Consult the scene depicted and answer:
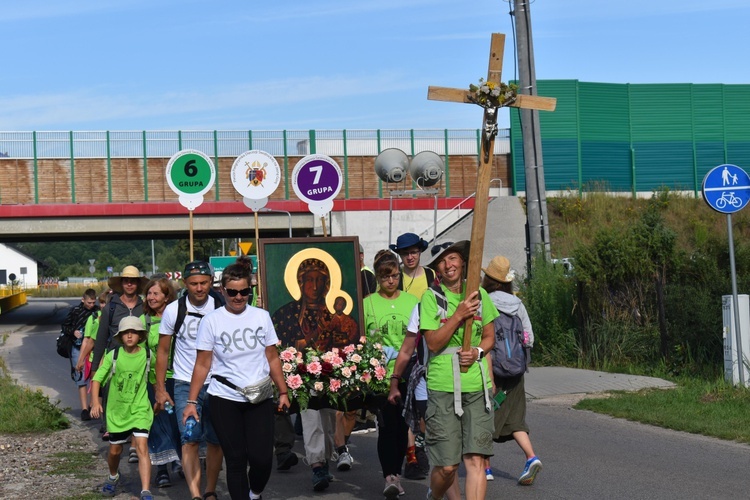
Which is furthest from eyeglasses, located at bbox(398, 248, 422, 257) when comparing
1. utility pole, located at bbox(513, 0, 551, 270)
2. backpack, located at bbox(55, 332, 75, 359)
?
utility pole, located at bbox(513, 0, 551, 270)

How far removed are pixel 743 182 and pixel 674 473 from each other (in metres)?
5.49

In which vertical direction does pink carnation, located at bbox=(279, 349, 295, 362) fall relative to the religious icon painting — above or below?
below

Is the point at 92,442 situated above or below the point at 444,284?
below

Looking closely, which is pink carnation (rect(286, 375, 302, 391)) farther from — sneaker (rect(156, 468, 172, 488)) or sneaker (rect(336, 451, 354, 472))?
sneaker (rect(156, 468, 172, 488))

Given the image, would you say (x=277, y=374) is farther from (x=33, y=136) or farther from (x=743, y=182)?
(x=33, y=136)

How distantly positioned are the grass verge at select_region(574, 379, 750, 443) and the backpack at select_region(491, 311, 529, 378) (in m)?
3.22

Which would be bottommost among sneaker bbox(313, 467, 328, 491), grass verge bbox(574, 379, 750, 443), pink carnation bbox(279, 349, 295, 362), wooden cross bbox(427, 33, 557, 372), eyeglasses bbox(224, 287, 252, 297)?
grass verge bbox(574, 379, 750, 443)

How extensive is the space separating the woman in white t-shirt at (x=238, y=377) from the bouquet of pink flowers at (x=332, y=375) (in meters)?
0.85

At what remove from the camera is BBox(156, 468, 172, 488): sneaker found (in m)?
9.01

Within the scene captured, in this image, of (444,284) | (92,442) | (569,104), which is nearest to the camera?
(444,284)

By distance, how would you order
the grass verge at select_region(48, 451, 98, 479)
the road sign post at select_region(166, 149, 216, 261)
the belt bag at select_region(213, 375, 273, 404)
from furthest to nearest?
1. the road sign post at select_region(166, 149, 216, 261)
2. the grass verge at select_region(48, 451, 98, 479)
3. the belt bag at select_region(213, 375, 273, 404)

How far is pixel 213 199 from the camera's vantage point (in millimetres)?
40469

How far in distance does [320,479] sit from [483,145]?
10.6ft

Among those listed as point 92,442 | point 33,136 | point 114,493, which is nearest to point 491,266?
point 114,493
